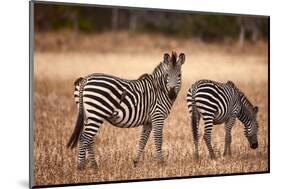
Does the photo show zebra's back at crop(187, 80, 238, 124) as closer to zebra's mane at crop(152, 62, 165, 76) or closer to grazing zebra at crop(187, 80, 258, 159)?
grazing zebra at crop(187, 80, 258, 159)

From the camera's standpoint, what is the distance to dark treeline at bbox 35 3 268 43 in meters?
4.70

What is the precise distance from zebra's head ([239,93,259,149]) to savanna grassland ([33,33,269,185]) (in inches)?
1.9

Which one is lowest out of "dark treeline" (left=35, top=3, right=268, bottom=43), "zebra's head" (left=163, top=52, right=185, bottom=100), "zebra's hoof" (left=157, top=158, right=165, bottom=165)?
"zebra's hoof" (left=157, top=158, right=165, bottom=165)

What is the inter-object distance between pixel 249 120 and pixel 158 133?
3.10ft

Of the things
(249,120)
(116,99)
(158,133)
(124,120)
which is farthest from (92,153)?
(249,120)

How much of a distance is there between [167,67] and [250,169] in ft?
4.15

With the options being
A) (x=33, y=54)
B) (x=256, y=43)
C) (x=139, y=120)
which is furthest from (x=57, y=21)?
(x=256, y=43)

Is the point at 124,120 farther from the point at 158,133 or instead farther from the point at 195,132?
the point at 195,132

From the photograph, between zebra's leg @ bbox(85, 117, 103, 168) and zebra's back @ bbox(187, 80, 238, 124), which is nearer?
zebra's leg @ bbox(85, 117, 103, 168)

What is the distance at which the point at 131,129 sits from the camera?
5.00m

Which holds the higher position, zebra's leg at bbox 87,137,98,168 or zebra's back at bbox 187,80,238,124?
zebra's back at bbox 187,80,238,124

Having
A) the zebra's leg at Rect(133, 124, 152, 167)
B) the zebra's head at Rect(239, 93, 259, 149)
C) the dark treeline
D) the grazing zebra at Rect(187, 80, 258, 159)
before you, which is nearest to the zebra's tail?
the dark treeline

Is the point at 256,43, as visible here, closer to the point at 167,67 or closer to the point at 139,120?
the point at 167,67

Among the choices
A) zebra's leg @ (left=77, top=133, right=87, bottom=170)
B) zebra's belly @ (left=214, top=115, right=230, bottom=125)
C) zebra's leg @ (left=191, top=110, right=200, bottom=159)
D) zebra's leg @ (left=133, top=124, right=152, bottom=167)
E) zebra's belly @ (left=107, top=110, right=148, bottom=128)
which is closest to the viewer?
zebra's leg @ (left=77, top=133, right=87, bottom=170)
